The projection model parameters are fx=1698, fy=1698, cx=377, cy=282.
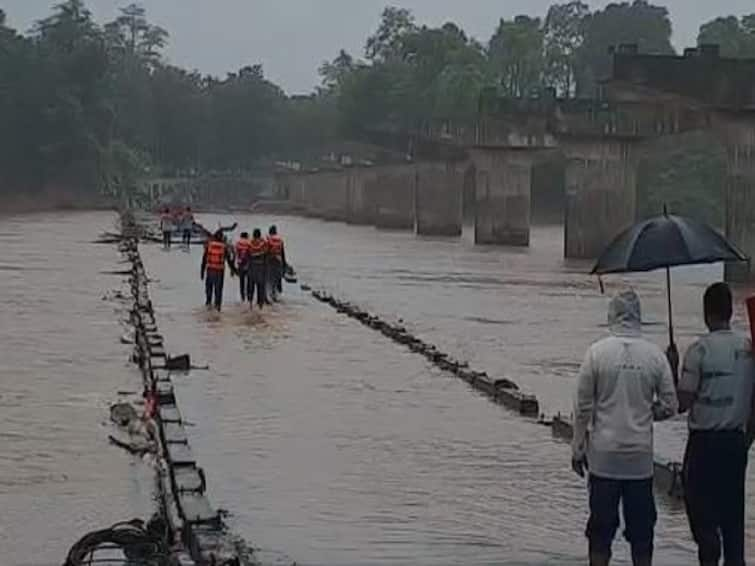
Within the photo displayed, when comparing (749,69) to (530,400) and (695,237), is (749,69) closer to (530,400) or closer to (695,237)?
(530,400)

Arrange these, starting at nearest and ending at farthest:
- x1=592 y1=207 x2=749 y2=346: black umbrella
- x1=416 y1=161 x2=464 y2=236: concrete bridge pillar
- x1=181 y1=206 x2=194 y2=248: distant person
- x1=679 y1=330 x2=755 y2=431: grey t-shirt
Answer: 1. x1=679 y1=330 x2=755 y2=431: grey t-shirt
2. x1=592 y1=207 x2=749 y2=346: black umbrella
3. x1=181 y1=206 x2=194 y2=248: distant person
4. x1=416 y1=161 x2=464 y2=236: concrete bridge pillar

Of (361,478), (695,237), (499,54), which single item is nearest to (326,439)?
(361,478)

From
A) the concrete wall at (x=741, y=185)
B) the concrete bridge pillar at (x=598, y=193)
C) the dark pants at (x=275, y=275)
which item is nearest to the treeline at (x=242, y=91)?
the concrete bridge pillar at (x=598, y=193)

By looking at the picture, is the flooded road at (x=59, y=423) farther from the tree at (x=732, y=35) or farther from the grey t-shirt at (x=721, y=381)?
the tree at (x=732, y=35)

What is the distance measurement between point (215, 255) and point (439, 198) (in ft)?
203

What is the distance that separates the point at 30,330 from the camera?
25906 mm

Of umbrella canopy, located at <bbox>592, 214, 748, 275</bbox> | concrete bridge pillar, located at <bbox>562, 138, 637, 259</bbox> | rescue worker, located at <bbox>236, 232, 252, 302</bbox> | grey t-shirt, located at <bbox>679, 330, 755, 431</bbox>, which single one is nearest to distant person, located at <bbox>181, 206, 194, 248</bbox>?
concrete bridge pillar, located at <bbox>562, 138, 637, 259</bbox>

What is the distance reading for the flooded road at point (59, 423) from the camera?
37.4 feet

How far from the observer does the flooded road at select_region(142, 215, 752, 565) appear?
10930mm

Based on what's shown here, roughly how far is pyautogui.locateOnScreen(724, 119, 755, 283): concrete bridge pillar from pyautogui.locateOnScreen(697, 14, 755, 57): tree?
49848mm

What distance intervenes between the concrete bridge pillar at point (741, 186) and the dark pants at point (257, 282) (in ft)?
75.2

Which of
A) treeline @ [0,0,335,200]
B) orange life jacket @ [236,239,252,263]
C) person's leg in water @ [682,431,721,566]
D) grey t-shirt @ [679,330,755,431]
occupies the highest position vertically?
treeline @ [0,0,335,200]

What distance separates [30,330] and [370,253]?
3971cm

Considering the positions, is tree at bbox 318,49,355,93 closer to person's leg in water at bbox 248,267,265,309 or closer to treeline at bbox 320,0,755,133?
treeline at bbox 320,0,755,133
